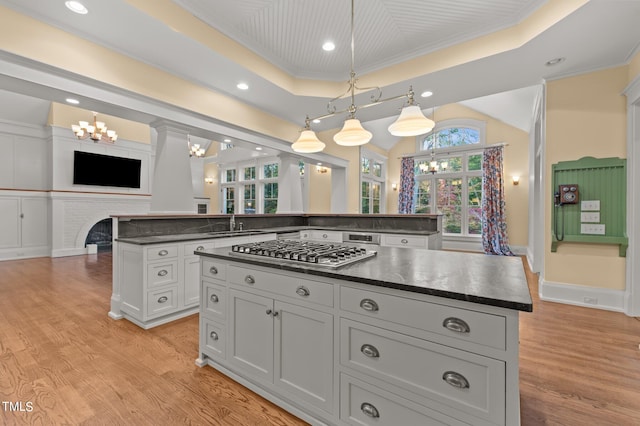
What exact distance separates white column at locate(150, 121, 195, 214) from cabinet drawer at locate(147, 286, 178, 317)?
48.7 inches

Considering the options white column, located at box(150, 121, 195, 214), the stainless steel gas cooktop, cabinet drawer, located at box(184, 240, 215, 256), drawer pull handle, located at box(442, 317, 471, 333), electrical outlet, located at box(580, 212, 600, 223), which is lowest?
drawer pull handle, located at box(442, 317, 471, 333)

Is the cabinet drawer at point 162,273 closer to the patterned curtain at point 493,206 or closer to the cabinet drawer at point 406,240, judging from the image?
the cabinet drawer at point 406,240

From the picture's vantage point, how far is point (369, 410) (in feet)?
4.35

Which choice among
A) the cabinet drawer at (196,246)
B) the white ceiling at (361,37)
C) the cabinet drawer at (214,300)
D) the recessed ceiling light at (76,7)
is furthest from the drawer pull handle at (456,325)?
the recessed ceiling light at (76,7)

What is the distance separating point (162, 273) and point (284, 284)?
76.0 inches

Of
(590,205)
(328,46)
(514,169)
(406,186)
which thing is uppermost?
(328,46)

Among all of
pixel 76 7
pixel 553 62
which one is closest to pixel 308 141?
pixel 76 7

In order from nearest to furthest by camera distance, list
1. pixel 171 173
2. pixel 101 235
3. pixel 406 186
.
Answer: pixel 171 173, pixel 101 235, pixel 406 186

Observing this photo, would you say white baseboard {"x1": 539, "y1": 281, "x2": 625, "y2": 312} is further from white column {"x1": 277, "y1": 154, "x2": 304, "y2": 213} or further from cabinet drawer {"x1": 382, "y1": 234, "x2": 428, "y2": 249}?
white column {"x1": 277, "y1": 154, "x2": 304, "y2": 213}

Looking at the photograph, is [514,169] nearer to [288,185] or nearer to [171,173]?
[288,185]

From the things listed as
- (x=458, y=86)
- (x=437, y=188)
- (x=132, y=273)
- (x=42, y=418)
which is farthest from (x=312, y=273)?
(x=437, y=188)

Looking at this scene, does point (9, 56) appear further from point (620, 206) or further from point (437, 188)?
point (437, 188)

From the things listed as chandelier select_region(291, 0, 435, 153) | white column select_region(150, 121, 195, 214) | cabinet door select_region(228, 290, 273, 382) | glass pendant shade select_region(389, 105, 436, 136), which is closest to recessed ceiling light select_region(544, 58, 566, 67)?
chandelier select_region(291, 0, 435, 153)

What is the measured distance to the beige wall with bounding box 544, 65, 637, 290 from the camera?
3.32 m
